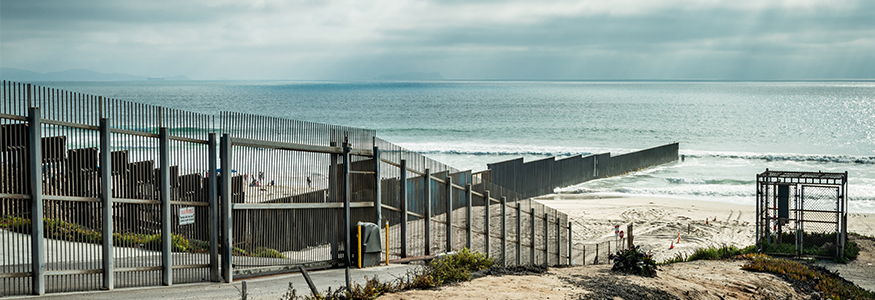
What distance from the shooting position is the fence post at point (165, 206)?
996 cm

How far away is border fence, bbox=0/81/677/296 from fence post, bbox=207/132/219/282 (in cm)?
2

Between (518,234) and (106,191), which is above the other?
(106,191)

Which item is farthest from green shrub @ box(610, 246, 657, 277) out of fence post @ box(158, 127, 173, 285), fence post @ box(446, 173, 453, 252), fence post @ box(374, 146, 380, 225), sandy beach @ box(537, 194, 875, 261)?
sandy beach @ box(537, 194, 875, 261)

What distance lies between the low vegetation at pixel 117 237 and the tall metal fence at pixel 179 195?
23 millimetres

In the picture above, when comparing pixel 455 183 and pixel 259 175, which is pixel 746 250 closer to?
pixel 455 183

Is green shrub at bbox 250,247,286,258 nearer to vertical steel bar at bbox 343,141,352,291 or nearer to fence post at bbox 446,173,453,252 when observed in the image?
vertical steel bar at bbox 343,141,352,291

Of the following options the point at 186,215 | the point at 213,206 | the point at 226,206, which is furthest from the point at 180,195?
the point at 226,206

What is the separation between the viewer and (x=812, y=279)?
609 inches

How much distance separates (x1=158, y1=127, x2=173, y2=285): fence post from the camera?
996cm

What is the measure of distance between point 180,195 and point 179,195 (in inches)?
0.7

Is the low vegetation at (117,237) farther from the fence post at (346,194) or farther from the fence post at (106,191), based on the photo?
the fence post at (346,194)

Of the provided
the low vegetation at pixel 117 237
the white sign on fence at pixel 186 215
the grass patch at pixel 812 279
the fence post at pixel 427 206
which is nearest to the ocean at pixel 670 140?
the grass patch at pixel 812 279

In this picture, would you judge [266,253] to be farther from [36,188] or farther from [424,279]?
[36,188]

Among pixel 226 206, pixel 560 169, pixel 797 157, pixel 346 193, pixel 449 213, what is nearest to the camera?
pixel 226 206
